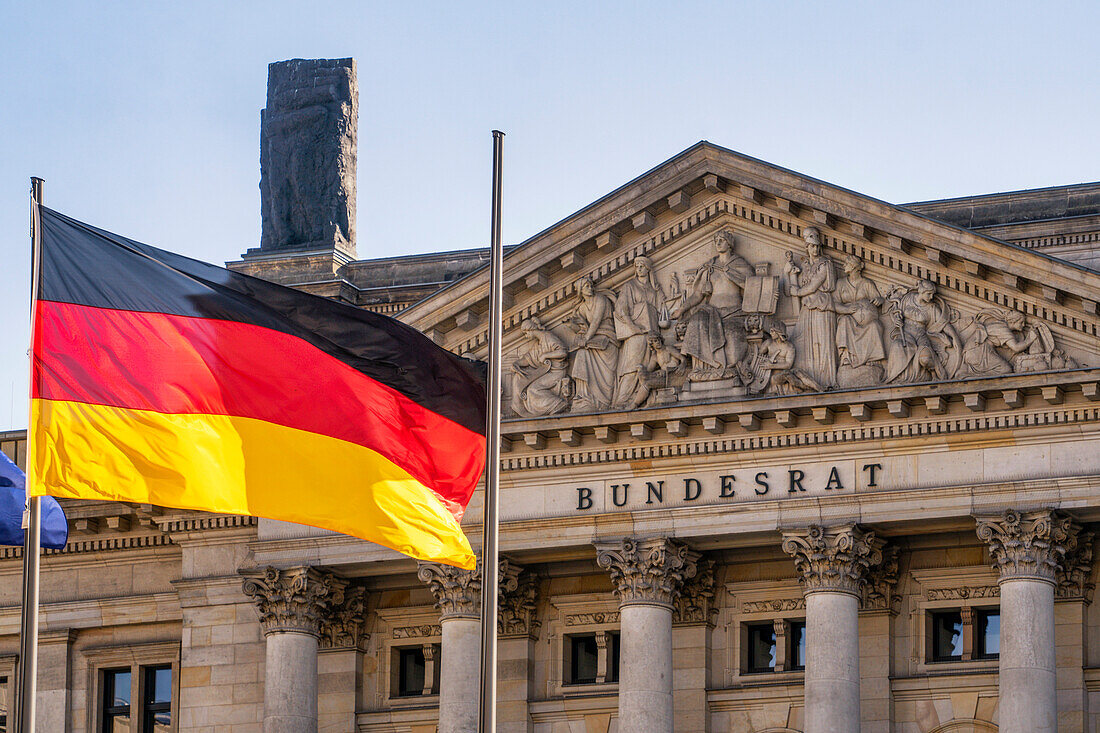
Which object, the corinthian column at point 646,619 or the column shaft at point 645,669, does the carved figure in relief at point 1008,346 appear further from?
the column shaft at point 645,669

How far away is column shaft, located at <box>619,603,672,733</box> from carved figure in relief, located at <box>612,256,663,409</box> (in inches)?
151

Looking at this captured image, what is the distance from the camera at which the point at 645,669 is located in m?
42.6

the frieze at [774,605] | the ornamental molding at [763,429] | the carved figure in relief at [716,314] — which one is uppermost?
the carved figure in relief at [716,314]

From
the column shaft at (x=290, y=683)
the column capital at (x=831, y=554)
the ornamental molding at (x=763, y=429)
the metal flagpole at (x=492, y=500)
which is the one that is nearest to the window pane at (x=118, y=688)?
the column shaft at (x=290, y=683)

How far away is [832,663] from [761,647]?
11.8ft

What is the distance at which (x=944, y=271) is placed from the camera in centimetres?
4184

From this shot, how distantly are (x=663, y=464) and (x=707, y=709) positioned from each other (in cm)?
469

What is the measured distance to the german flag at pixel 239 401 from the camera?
86.2ft

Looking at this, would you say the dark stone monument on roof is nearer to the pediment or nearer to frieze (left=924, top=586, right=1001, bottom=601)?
the pediment

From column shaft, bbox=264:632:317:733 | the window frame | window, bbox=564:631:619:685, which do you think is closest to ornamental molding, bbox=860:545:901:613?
window, bbox=564:631:619:685

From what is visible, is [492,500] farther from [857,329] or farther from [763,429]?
[857,329]

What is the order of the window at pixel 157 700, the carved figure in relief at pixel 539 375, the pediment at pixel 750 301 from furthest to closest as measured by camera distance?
the window at pixel 157 700 < the carved figure in relief at pixel 539 375 < the pediment at pixel 750 301

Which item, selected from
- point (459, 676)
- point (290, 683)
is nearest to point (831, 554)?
point (459, 676)

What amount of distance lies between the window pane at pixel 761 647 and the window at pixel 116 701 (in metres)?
13.4
